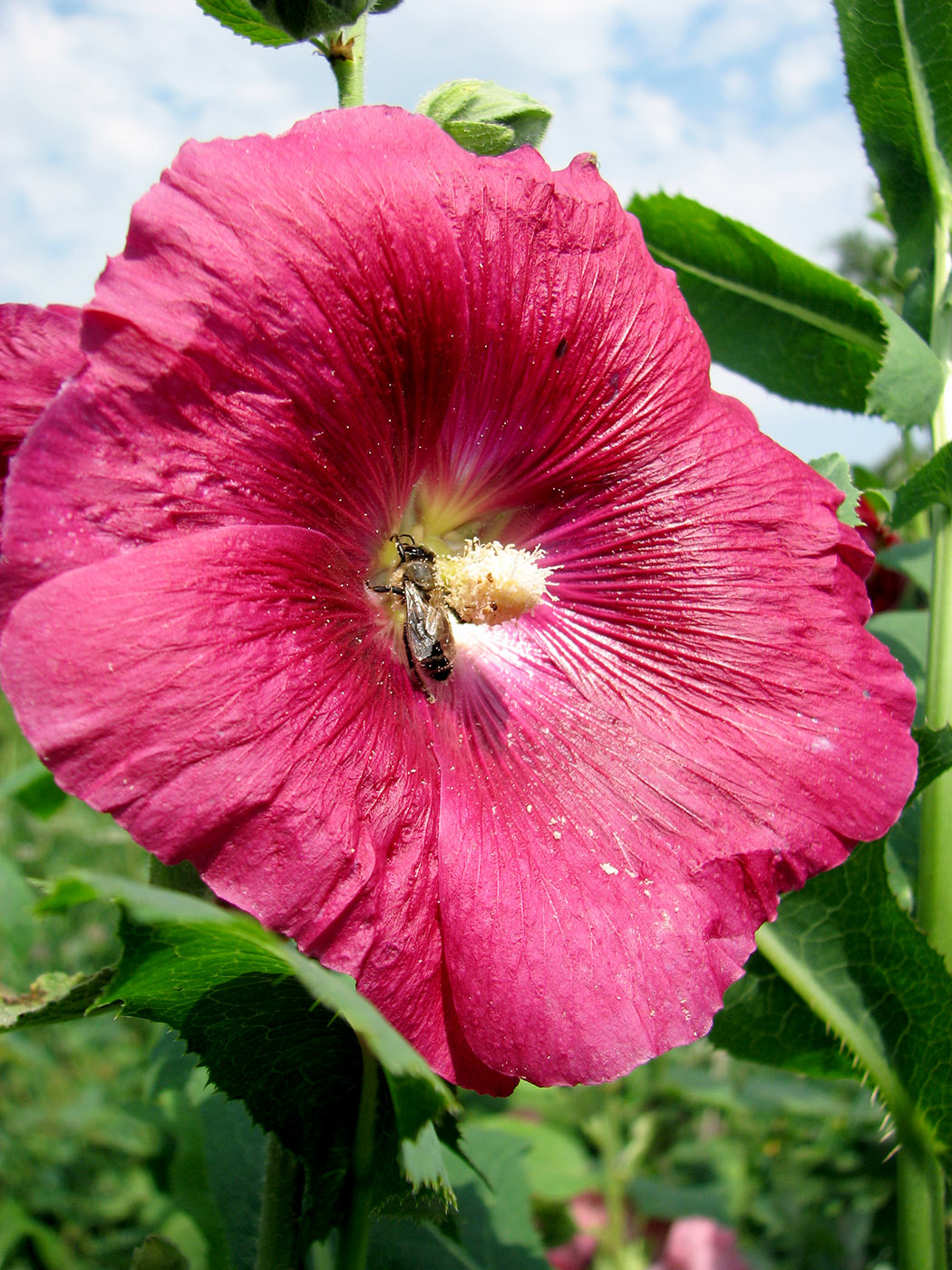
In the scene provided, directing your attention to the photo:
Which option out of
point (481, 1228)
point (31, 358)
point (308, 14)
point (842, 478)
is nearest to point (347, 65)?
point (308, 14)

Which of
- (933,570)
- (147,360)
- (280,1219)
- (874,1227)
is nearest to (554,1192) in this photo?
(874,1227)

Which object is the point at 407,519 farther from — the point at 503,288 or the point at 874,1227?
the point at 874,1227

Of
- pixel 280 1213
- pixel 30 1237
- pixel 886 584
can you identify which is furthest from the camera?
pixel 30 1237

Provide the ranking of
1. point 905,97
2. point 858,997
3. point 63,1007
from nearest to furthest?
point 63,1007
point 858,997
point 905,97

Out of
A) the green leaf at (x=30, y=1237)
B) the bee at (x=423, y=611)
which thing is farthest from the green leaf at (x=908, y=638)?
the green leaf at (x=30, y=1237)

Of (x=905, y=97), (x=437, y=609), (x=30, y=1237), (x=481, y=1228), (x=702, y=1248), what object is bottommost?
(x=30, y=1237)

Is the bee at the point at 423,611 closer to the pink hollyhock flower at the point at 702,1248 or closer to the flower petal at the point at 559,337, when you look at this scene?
the flower petal at the point at 559,337

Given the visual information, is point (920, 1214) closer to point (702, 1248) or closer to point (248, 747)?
point (248, 747)
